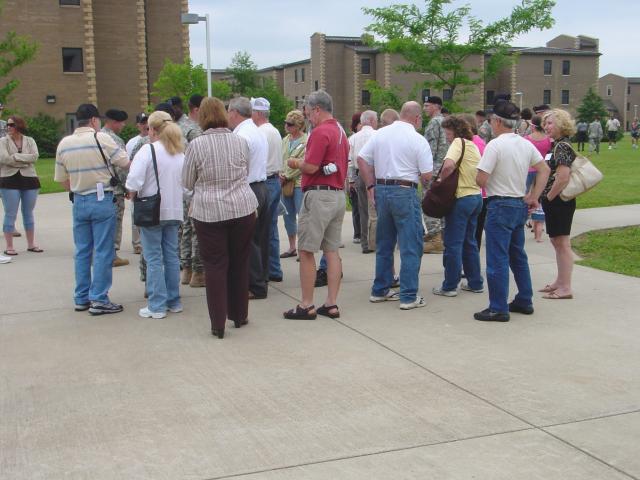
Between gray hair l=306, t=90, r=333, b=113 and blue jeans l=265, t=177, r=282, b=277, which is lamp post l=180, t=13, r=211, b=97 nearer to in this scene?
blue jeans l=265, t=177, r=282, b=277

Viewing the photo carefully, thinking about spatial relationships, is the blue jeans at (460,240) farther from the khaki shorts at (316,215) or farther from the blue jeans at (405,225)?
the khaki shorts at (316,215)

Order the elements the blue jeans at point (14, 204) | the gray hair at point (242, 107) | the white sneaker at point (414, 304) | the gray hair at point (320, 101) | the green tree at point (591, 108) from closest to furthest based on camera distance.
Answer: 1. the gray hair at point (320, 101)
2. the white sneaker at point (414, 304)
3. the gray hair at point (242, 107)
4. the blue jeans at point (14, 204)
5. the green tree at point (591, 108)

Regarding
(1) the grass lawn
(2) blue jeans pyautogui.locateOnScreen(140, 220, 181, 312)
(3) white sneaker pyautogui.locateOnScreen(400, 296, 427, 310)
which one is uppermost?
(2) blue jeans pyautogui.locateOnScreen(140, 220, 181, 312)

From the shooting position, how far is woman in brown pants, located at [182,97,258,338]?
6.20 m

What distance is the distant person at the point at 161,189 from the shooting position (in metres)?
6.84

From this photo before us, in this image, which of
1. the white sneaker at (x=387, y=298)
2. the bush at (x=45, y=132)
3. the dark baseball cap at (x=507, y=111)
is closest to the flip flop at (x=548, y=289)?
Result: the white sneaker at (x=387, y=298)

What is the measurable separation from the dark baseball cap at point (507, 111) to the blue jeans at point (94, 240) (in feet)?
12.2

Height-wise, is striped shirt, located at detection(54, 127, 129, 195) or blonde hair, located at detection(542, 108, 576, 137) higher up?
blonde hair, located at detection(542, 108, 576, 137)

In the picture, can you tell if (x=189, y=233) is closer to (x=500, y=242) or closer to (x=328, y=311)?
(x=328, y=311)

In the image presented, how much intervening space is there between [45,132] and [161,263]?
38.7 metres

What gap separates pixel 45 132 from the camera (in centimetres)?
4241

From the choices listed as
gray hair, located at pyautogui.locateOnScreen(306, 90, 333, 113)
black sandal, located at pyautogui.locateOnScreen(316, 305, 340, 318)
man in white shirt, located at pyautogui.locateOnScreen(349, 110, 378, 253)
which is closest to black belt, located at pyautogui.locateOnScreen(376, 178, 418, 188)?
gray hair, located at pyautogui.locateOnScreen(306, 90, 333, 113)

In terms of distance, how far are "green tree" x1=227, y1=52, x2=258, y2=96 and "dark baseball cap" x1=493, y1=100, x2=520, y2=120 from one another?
73.0 meters

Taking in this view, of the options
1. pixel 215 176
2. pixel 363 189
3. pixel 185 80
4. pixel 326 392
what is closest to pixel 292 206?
pixel 363 189
